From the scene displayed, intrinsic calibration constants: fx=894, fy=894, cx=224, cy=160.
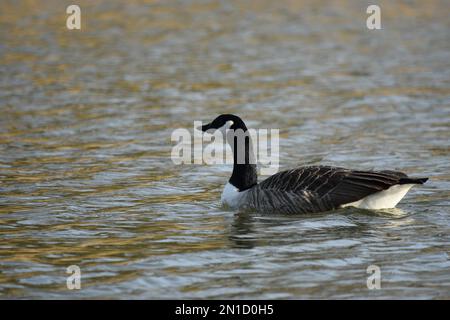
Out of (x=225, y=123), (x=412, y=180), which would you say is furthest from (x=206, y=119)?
(x=412, y=180)

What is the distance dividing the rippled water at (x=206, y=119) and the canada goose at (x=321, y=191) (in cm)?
21

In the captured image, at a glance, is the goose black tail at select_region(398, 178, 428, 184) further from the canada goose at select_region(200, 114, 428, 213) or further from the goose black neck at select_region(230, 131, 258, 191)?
the goose black neck at select_region(230, 131, 258, 191)

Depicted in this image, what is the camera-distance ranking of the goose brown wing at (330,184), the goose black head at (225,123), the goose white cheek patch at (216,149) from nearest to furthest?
the goose brown wing at (330,184) → the goose black head at (225,123) → the goose white cheek patch at (216,149)

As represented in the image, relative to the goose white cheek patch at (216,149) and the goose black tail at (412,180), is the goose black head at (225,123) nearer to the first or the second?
the goose white cheek patch at (216,149)

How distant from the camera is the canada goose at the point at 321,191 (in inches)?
454

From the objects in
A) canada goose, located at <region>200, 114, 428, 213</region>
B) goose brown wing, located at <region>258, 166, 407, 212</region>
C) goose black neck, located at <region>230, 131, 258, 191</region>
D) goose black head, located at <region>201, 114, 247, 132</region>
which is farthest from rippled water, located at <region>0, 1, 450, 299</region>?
goose black head, located at <region>201, 114, 247, 132</region>

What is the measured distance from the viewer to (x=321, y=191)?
1188 cm

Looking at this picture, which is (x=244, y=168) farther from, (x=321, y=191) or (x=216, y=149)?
(x=216, y=149)

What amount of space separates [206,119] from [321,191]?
7.21m

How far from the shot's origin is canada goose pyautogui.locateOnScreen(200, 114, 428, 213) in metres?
11.5

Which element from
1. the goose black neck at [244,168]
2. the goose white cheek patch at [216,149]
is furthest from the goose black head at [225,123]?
the goose white cheek patch at [216,149]

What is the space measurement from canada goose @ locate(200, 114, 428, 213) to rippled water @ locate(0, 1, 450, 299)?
21 cm
